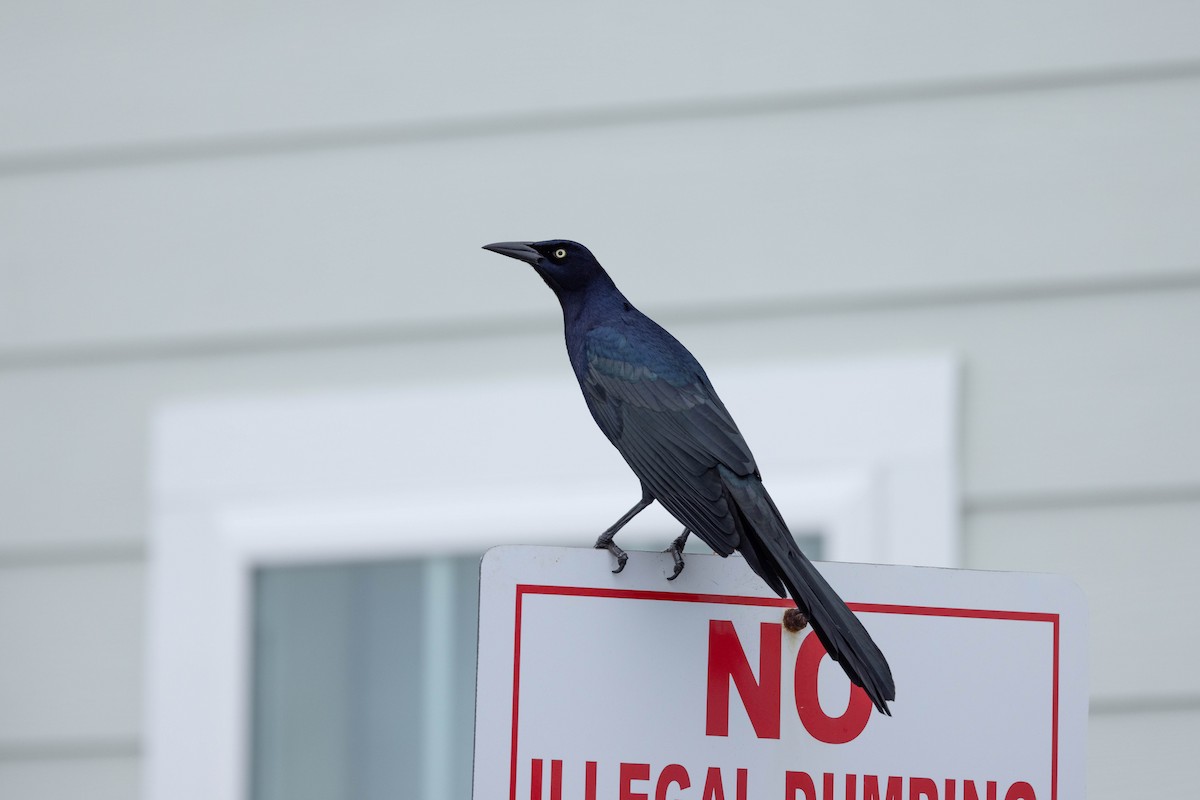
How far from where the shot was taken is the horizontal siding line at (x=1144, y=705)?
9.08 ft

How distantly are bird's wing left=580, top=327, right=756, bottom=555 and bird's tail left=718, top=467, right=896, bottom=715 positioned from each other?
24 millimetres

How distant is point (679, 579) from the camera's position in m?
1.74

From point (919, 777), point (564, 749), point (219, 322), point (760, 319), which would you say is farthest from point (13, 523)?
point (919, 777)

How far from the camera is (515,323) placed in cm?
310

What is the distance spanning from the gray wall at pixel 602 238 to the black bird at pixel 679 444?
69 centimetres

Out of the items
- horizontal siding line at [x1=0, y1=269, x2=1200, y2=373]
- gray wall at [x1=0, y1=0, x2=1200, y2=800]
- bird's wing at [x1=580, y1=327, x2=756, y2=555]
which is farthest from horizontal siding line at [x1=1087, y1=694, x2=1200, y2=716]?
bird's wing at [x1=580, y1=327, x2=756, y2=555]

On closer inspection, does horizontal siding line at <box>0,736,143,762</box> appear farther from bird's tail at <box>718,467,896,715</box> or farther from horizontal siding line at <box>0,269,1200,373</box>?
bird's tail at <box>718,467,896,715</box>

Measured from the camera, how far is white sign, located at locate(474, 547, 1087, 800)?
1719 millimetres

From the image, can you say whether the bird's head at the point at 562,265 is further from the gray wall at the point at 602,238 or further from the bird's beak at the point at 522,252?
the gray wall at the point at 602,238

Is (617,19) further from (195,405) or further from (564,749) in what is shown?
(564,749)

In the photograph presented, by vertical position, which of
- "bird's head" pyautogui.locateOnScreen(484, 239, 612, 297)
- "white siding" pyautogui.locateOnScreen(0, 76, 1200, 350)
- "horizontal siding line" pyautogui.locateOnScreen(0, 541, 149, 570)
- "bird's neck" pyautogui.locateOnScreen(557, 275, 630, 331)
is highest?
"white siding" pyautogui.locateOnScreen(0, 76, 1200, 350)

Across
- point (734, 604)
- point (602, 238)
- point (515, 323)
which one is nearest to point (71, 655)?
point (515, 323)

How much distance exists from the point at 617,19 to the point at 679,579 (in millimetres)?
1808

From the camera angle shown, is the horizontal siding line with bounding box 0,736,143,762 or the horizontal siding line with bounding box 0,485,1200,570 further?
the horizontal siding line with bounding box 0,736,143,762
